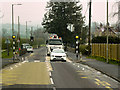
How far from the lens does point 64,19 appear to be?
8538 centimetres

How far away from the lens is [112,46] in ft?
106

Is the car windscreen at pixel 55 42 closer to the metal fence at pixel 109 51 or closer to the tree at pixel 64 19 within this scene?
the metal fence at pixel 109 51

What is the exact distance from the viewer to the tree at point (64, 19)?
84500 millimetres

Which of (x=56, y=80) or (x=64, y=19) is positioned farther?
(x=64, y=19)

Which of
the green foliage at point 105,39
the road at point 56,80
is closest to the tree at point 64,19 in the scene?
the green foliage at point 105,39

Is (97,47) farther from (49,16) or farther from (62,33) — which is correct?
(49,16)

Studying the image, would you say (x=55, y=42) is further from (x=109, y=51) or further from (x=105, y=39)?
(x=109, y=51)

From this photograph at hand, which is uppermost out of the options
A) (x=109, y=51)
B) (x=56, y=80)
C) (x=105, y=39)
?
(x=105, y=39)

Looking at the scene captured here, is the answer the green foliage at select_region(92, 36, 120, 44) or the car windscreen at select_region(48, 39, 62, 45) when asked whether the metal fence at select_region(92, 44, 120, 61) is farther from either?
the green foliage at select_region(92, 36, 120, 44)

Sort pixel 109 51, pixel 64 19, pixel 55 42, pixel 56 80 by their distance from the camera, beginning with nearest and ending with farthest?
pixel 56 80 < pixel 109 51 < pixel 55 42 < pixel 64 19

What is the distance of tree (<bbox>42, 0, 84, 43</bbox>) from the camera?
277ft

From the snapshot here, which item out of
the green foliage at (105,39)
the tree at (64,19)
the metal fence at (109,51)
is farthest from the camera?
the tree at (64,19)

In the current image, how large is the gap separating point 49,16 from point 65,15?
6591mm

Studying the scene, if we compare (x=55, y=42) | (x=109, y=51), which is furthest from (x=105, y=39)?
(x=109, y=51)
